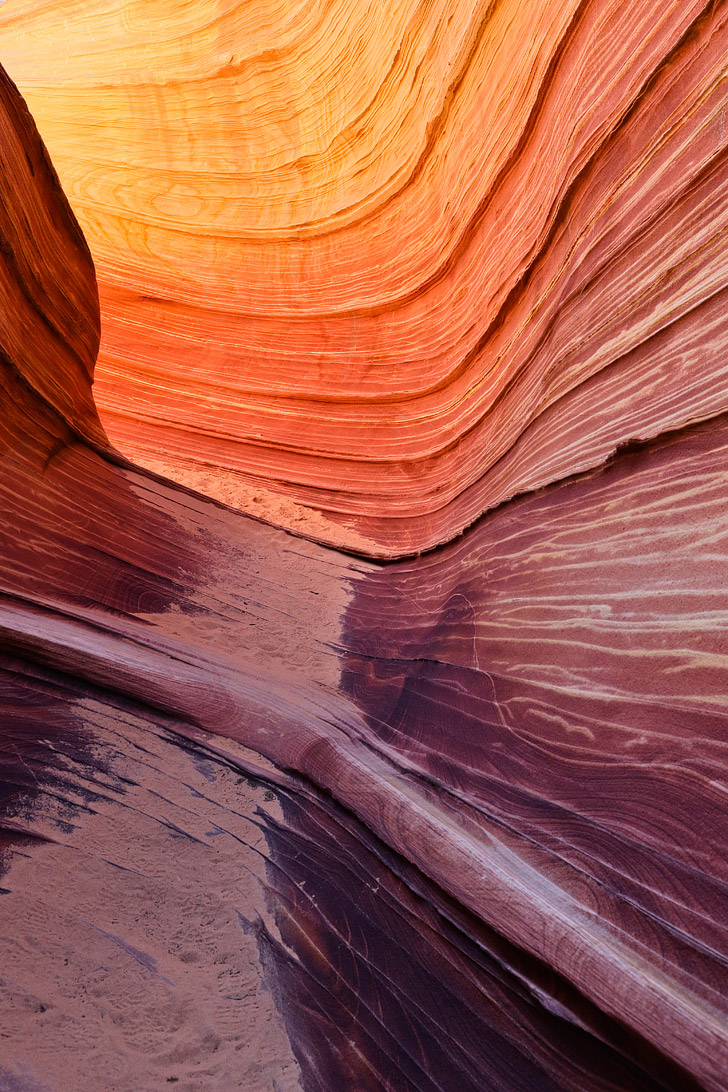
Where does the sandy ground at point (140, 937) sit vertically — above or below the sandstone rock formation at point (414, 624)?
below

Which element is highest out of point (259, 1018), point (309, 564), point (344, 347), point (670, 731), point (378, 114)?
point (378, 114)

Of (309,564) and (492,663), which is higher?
(309,564)

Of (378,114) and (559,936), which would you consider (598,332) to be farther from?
(378,114)

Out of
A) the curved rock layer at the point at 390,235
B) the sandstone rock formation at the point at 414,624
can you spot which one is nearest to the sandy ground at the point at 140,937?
the sandstone rock formation at the point at 414,624

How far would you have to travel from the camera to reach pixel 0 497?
2061 millimetres

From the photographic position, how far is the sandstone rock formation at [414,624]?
3.15 feet

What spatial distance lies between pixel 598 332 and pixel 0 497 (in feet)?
5.23

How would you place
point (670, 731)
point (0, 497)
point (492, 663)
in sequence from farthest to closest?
point (0, 497) → point (492, 663) → point (670, 731)

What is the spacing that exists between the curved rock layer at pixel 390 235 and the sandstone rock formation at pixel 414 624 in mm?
18

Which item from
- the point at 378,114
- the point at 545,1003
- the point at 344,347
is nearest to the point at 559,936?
the point at 545,1003

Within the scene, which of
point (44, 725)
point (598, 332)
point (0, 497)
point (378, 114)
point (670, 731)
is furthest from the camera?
point (378, 114)

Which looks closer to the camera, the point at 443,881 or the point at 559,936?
the point at 559,936

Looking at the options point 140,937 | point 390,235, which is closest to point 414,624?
point 140,937

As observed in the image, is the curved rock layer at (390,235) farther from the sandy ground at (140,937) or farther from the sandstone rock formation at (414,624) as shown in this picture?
the sandy ground at (140,937)
